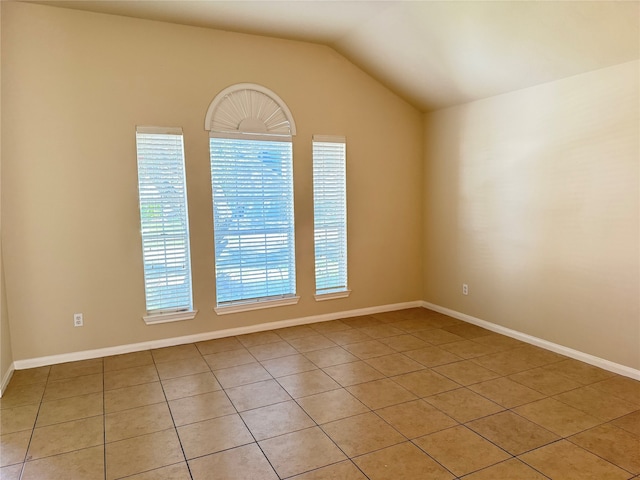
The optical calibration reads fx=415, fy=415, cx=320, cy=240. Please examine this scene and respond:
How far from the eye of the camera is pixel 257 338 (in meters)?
4.18

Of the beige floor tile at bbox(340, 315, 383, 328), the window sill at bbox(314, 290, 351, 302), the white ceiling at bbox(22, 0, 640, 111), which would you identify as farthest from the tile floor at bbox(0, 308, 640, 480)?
the white ceiling at bbox(22, 0, 640, 111)

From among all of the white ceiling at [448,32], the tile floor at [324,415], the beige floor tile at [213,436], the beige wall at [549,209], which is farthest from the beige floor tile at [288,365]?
the white ceiling at [448,32]

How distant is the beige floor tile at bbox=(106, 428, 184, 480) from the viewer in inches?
86.3

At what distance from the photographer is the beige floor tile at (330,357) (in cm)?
355

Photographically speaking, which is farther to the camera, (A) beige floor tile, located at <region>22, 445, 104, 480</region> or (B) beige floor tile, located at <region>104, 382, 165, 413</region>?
(B) beige floor tile, located at <region>104, 382, 165, 413</region>

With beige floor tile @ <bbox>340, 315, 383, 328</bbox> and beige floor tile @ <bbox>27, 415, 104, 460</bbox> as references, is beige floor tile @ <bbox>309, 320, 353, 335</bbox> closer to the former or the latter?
beige floor tile @ <bbox>340, 315, 383, 328</bbox>

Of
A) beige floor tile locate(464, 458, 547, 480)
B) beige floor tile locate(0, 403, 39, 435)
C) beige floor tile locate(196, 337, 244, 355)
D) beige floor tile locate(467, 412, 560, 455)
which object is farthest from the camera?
beige floor tile locate(196, 337, 244, 355)

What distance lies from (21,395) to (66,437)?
0.84 metres

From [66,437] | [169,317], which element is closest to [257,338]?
[169,317]

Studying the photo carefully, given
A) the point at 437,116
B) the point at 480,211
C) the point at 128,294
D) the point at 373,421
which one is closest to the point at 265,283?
the point at 128,294

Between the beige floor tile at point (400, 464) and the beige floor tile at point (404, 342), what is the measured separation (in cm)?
156

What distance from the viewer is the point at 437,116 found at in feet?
16.0

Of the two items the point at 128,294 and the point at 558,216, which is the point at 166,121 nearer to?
the point at 128,294

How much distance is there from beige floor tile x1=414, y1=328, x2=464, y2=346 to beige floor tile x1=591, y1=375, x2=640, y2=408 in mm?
1253
